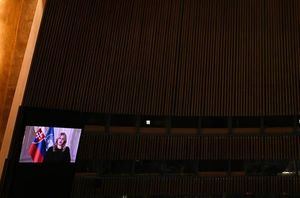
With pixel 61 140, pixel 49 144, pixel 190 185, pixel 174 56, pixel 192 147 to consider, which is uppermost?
pixel 174 56

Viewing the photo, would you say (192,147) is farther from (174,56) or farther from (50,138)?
(50,138)

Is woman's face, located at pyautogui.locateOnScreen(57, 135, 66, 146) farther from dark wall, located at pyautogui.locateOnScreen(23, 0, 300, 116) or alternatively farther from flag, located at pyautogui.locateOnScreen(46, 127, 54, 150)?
dark wall, located at pyautogui.locateOnScreen(23, 0, 300, 116)

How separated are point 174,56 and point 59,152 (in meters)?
3.73

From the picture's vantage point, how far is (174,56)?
821cm

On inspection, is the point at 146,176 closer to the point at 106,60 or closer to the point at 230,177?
the point at 230,177

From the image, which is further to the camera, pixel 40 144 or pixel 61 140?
pixel 61 140

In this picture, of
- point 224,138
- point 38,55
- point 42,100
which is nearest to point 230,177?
point 224,138

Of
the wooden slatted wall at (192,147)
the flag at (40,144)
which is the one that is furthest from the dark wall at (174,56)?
the flag at (40,144)

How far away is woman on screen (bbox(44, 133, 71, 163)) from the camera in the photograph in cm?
616

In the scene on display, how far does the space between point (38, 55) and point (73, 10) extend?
4.72 feet

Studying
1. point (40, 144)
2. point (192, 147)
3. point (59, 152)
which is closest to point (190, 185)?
point (192, 147)

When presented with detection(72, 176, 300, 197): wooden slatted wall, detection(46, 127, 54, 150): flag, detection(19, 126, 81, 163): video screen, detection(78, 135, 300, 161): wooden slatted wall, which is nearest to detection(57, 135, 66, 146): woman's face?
detection(19, 126, 81, 163): video screen

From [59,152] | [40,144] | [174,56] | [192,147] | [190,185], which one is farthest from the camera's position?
[174,56]

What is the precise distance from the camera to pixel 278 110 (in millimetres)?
7879
